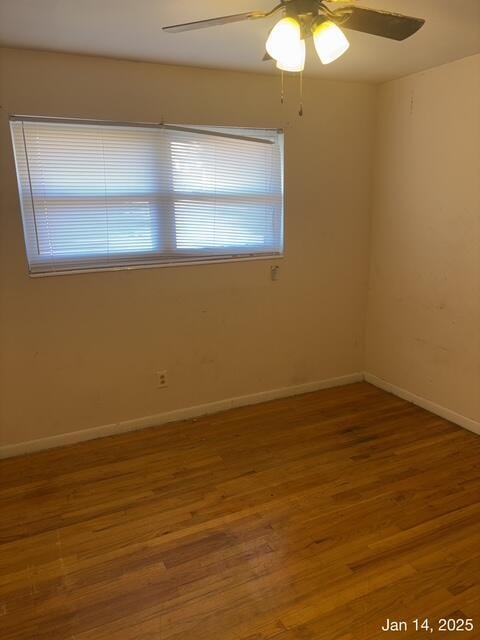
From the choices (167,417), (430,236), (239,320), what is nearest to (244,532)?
(167,417)

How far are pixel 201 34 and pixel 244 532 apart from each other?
2.48 m

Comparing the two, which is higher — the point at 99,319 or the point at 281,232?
the point at 281,232

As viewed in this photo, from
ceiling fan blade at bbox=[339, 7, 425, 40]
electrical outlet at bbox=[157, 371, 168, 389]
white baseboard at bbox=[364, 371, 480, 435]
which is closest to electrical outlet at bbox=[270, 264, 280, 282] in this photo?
electrical outlet at bbox=[157, 371, 168, 389]

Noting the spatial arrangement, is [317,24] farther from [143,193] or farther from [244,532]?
[244,532]

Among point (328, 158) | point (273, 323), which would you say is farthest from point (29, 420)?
point (328, 158)

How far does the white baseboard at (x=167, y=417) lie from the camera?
289cm

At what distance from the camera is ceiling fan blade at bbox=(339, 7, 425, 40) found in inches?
62.4

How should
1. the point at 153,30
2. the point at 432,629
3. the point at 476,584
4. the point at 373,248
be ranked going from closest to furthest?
the point at 432,629, the point at 476,584, the point at 153,30, the point at 373,248

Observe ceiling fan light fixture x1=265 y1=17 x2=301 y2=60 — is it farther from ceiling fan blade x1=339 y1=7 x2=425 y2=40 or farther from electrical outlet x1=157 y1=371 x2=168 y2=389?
electrical outlet x1=157 y1=371 x2=168 y2=389

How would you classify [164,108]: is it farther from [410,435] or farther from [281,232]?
[410,435]

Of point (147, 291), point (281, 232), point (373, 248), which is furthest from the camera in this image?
point (373, 248)

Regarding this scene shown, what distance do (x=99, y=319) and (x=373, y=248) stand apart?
226 centimetres

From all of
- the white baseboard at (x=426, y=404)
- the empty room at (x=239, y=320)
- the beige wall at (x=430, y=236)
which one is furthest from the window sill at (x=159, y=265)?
the white baseboard at (x=426, y=404)

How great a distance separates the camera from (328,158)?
3.43 m
